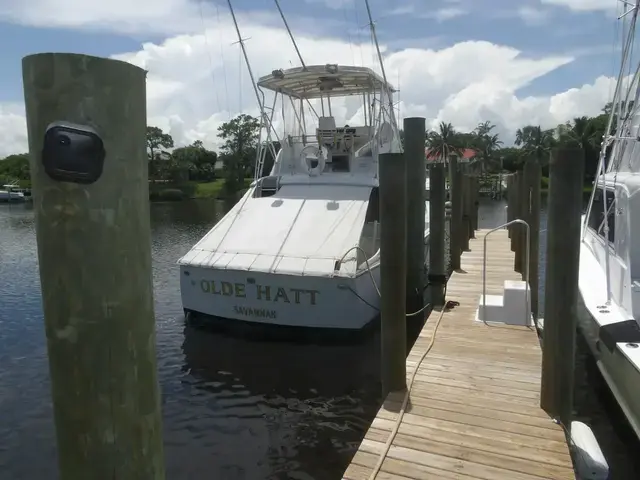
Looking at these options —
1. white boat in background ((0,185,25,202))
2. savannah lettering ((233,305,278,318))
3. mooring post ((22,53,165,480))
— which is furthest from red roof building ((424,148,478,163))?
mooring post ((22,53,165,480))

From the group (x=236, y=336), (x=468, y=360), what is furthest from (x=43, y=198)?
(x=236, y=336)

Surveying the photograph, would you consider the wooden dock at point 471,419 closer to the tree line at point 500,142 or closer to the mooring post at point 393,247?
the mooring post at point 393,247

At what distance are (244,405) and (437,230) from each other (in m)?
4.83

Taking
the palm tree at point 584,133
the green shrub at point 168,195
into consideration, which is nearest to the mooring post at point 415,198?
the palm tree at point 584,133

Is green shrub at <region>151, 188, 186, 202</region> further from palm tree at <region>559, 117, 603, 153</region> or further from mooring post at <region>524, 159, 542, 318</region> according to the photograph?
mooring post at <region>524, 159, 542, 318</region>

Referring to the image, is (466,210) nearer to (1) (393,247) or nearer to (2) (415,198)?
(2) (415,198)

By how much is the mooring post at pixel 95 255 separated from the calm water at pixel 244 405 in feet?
17.1

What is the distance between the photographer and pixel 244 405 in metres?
8.05

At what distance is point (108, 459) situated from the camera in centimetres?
163

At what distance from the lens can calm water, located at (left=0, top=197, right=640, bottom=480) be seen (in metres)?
6.66

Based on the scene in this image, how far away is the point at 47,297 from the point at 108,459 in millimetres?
540

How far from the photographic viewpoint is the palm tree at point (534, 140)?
6281 centimetres

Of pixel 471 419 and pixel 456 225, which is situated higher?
pixel 456 225

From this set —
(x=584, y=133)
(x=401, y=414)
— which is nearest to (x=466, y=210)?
(x=401, y=414)
